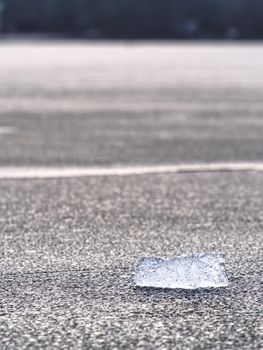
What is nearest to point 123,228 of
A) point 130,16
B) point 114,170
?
point 114,170

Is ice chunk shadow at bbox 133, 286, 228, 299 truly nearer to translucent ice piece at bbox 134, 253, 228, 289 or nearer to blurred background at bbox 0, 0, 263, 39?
translucent ice piece at bbox 134, 253, 228, 289

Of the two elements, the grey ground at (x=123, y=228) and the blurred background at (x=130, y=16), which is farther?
the blurred background at (x=130, y=16)

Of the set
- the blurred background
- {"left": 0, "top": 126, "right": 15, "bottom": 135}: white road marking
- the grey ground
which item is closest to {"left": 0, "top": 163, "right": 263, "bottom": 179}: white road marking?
the grey ground

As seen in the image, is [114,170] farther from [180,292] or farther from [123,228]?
[180,292]

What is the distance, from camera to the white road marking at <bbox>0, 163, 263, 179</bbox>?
655 centimetres

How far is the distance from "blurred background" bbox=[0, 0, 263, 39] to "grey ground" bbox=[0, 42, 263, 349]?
159 ft

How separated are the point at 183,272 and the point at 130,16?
64292mm

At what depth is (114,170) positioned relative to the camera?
678 centimetres

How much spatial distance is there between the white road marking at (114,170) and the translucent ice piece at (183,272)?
7.91 ft

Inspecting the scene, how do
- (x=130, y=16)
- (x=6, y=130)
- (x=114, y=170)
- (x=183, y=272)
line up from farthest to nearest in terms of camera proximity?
(x=130, y=16) < (x=6, y=130) < (x=114, y=170) < (x=183, y=272)

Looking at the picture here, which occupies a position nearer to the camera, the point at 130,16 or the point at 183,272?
the point at 183,272

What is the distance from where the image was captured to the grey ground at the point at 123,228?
3307 mm

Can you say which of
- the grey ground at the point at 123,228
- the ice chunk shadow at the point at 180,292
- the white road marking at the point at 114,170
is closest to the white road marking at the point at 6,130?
the grey ground at the point at 123,228

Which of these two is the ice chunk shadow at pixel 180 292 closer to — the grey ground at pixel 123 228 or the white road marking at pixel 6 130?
the grey ground at pixel 123 228
